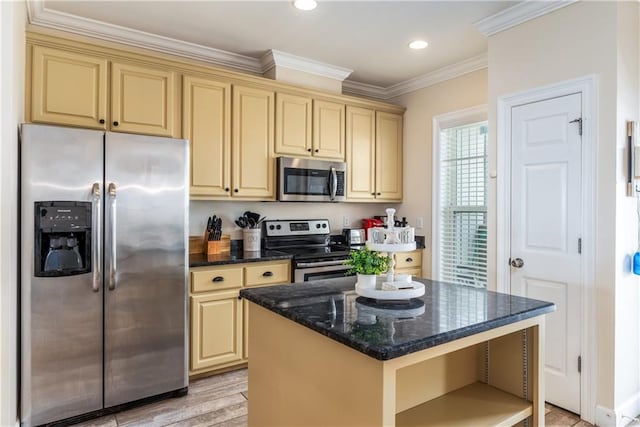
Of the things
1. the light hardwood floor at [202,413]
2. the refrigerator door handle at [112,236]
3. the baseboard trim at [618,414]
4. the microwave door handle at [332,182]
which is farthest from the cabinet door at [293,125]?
the baseboard trim at [618,414]

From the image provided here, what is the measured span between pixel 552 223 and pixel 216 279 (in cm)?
240

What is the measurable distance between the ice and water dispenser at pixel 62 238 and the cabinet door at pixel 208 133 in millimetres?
937

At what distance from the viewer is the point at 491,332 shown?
1430 mm

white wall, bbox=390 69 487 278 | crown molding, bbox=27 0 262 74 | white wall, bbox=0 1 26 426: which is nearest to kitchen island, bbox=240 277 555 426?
white wall, bbox=0 1 26 426

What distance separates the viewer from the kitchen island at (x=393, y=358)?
122cm

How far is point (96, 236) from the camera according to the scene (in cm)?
237

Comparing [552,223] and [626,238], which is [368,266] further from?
[626,238]

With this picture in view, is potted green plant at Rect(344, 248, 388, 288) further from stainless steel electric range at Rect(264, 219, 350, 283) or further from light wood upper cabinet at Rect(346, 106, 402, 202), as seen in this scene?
light wood upper cabinet at Rect(346, 106, 402, 202)

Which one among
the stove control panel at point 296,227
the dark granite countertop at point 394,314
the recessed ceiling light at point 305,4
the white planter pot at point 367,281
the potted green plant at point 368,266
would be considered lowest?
the dark granite countertop at point 394,314

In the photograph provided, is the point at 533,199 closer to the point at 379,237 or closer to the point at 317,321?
the point at 379,237

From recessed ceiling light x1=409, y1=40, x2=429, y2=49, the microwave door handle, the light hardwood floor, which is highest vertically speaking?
recessed ceiling light x1=409, y1=40, x2=429, y2=49

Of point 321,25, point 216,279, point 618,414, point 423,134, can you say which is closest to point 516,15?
point 321,25

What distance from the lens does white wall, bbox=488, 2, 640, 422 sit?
2.30m

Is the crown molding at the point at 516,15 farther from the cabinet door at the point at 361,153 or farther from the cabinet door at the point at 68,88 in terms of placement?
the cabinet door at the point at 68,88
